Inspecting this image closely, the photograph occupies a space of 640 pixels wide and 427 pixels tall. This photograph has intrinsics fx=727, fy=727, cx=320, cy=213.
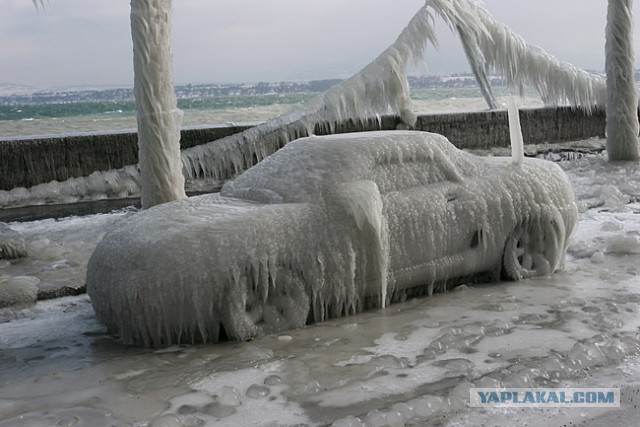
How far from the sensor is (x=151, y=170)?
6.26 metres

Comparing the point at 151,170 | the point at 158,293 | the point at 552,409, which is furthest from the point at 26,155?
the point at 552,409

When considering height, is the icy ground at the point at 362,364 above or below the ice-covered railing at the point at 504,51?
below

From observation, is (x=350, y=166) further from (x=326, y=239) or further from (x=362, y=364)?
(x=362, y=364)

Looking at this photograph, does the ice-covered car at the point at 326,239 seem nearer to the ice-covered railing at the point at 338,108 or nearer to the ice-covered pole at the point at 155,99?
the ice-covered pole at the point at 155,99

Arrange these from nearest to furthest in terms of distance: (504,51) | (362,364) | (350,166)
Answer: (362,364), (350,166), (504,51)

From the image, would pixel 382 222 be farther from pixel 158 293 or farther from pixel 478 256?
pixel 158 293

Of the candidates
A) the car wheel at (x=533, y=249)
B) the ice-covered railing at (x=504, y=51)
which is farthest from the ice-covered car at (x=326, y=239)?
the ice-covered railing at (x=504, y=51)

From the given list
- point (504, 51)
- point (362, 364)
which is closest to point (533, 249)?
point (362, 364)

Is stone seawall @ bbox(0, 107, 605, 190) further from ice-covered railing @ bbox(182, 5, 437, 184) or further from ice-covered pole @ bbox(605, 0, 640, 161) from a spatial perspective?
ice-covered pole @ bbox(605, 0, 640, 161)

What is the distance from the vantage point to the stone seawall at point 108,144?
416 inches

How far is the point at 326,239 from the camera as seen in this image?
436 centimetres

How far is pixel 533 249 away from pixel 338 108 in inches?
199

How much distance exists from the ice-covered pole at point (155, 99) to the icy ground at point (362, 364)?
139cm

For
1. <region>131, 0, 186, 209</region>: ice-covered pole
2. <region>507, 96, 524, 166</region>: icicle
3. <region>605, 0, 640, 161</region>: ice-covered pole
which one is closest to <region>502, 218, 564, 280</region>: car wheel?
<region>507, 96, 524, 166</region>: icicle
